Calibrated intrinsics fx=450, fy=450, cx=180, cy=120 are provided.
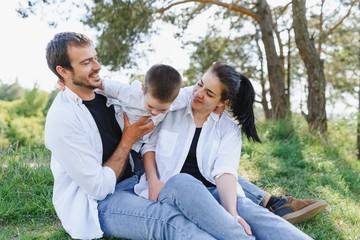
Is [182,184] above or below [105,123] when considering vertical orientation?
below

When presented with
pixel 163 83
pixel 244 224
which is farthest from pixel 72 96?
pixel 244 224

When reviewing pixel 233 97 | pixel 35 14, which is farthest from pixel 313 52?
pixel 233 97

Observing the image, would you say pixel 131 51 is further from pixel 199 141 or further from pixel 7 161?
pixel 199 141

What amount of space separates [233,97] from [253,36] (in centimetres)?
920

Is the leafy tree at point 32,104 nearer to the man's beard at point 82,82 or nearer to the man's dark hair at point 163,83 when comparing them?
the man's beard at point 82,82

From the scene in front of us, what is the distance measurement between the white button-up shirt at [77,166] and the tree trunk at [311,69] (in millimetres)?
5569

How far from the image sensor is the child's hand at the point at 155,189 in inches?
99.4

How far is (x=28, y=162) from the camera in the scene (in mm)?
4059

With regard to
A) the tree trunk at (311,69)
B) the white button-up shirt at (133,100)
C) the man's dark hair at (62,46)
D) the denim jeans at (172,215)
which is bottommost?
the denim jeans at (172,215)

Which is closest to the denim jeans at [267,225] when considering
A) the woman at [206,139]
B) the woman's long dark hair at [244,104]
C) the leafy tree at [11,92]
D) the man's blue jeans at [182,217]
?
the man's blue jeans at [182,217]

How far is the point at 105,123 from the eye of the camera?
8.75 feet

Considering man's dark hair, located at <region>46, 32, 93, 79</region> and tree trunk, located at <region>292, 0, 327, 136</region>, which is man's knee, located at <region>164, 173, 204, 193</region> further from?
tree trunk, located at <region>292, 0, 327, 136</region>

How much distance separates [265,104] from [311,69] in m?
4.94

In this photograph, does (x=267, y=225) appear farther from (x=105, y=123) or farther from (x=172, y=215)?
(x=105, y=123)
